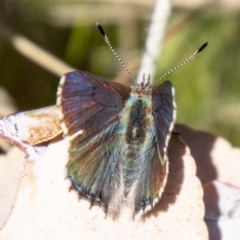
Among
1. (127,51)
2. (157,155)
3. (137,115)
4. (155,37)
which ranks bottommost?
(157,155)

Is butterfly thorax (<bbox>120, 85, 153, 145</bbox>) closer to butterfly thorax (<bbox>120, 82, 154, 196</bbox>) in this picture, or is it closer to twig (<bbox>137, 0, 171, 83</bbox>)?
butterfly thorax (<bbox>120, 82, 154, 196</bbox>)

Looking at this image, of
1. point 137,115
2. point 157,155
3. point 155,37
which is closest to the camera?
point 157,155

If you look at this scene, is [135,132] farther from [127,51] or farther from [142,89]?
[127,51]

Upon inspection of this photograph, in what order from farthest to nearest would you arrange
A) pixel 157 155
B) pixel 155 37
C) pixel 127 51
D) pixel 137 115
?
pixel 127 51 → pixel 155 37 → pixel 137 115 → pixel 157 155

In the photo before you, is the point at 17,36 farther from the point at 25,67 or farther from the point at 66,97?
the point at 66,97

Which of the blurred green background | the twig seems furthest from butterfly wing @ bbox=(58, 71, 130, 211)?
the blurred green background

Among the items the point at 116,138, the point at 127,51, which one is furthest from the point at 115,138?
the point at 127,51

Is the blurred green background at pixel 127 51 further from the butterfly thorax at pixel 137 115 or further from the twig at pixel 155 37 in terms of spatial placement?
the butterfly thorax at pixel 137 115
